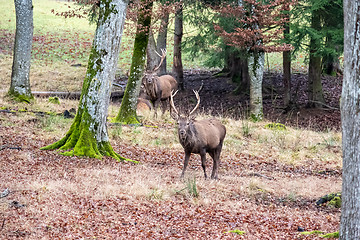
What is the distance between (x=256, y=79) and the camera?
19.5 meters

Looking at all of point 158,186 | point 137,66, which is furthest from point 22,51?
point 158,186

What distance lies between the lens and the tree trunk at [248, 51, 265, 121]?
1944cm

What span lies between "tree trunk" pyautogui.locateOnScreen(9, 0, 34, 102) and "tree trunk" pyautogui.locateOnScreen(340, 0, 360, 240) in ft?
47.6

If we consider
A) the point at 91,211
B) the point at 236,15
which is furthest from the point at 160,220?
the point at 236,15

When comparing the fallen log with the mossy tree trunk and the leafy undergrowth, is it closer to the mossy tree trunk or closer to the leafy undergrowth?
the leafy undergrowth

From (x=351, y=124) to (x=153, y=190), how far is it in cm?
429

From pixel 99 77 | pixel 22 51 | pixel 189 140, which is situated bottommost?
pixel 189 140

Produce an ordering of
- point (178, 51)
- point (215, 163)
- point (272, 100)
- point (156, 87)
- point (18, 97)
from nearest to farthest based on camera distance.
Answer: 1. point (215, 163)
2. point (18, 97)
3. point (156, 87)
4. point (272, 100)
5. point (178, 51)

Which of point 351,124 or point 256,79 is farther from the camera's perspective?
point 256,79

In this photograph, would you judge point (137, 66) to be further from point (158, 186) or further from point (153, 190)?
point (153, 190)

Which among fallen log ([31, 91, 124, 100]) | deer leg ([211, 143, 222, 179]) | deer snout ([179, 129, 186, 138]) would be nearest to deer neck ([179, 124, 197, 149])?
deer snout ([179, 129, 186, 138])

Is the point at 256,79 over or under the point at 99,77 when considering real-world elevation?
over

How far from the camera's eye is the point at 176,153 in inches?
515

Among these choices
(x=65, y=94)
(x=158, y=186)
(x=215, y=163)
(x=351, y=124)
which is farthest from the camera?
(x=65, y=94)
